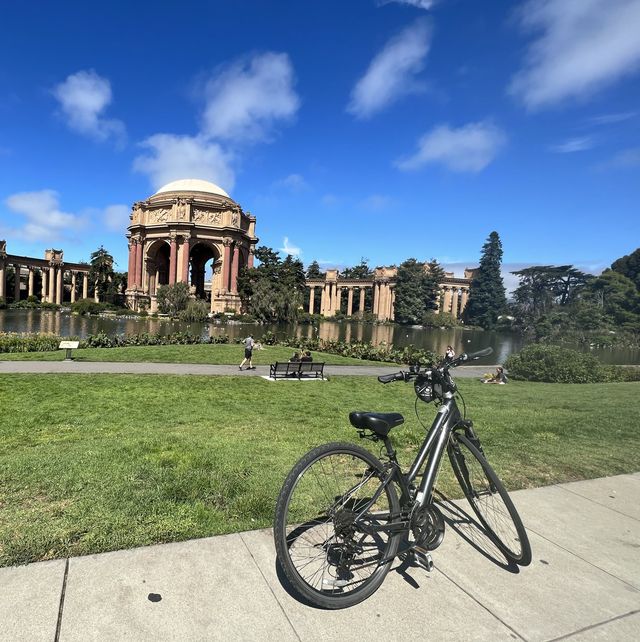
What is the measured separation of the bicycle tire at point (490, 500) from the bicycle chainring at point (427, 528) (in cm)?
39

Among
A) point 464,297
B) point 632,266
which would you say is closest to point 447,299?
point 464,297

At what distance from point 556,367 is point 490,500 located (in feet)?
62.1

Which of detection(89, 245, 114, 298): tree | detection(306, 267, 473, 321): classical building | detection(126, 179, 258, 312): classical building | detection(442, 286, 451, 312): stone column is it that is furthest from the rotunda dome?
detection(442, 286, 451, 312): stone column

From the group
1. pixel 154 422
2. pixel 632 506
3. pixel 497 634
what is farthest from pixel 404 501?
pixel 154 422

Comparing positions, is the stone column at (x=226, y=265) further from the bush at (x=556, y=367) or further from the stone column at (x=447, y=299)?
the bush at (x=556, y=367)

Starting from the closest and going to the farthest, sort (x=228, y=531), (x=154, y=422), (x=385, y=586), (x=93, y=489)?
(x=385, y=586)
(x=228, y=531)
(x=93, y=489)
(x=154, y=422)

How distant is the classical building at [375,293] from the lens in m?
91.8

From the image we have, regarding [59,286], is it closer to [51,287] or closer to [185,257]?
[51,287]

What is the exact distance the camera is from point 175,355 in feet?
58.8

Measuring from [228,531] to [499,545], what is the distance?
192 centimetres

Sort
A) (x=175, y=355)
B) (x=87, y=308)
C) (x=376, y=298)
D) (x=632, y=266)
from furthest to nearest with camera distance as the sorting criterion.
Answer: (x=632, y=266) < (x=376, y=298) < (x=87, y=308) < (x=175, y=355)

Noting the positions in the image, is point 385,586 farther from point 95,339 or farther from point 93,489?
point 95,339

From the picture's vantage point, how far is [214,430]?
640 centimetres

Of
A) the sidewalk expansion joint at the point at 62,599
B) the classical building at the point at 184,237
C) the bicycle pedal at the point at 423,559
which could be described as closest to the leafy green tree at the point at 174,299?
the classical building at the point at 184,237
